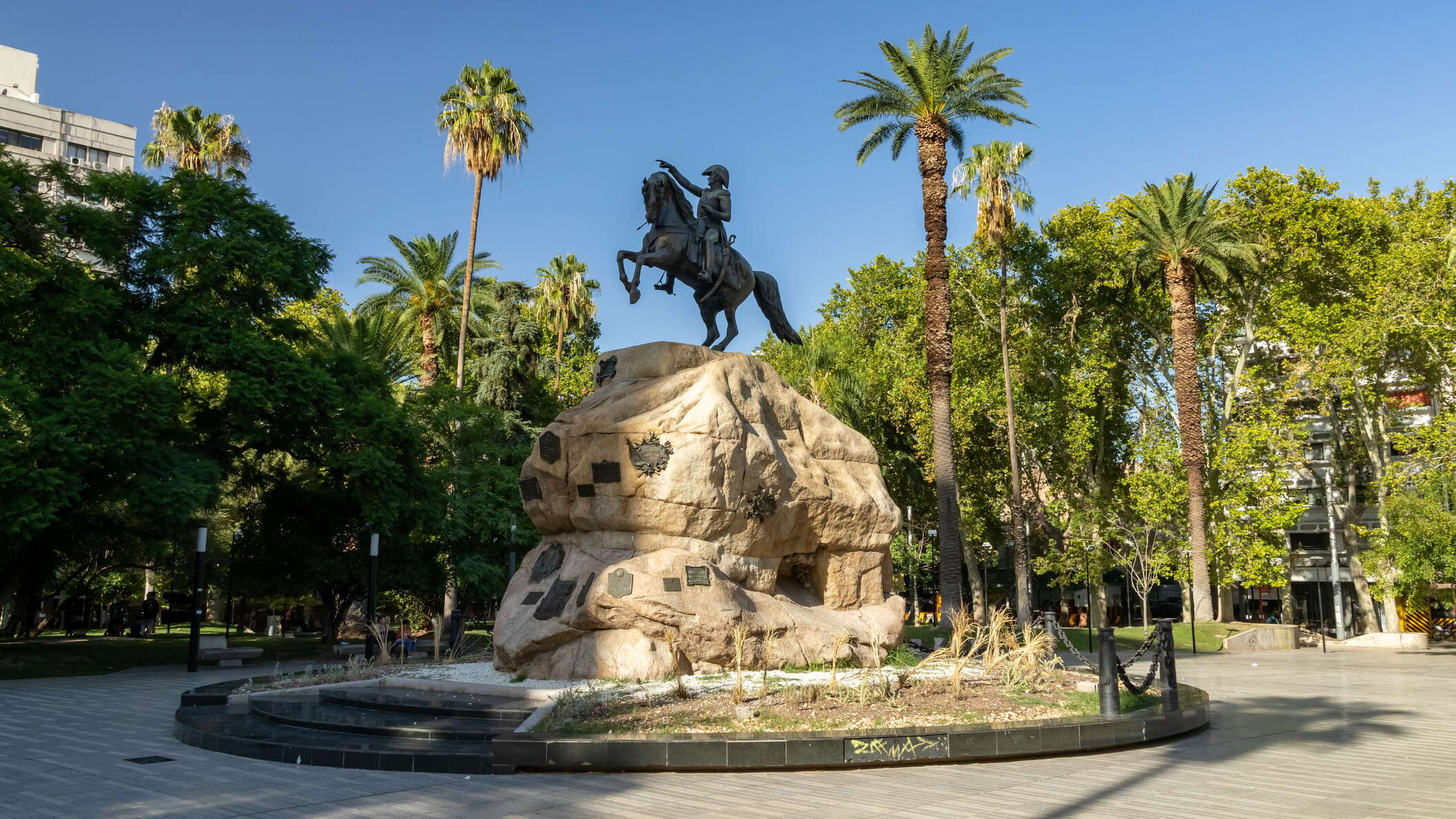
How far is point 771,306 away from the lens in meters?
19.2

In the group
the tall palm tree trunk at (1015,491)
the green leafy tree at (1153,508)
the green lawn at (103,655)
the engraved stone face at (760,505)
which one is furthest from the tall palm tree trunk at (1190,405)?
the green lawn at (103,655)

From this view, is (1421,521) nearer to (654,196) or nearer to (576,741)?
(654,196)

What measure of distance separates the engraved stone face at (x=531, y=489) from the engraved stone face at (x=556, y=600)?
5.99 feet

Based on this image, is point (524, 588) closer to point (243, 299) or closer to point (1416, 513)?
point (243, 299)

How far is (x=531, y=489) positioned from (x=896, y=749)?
8.22 metres

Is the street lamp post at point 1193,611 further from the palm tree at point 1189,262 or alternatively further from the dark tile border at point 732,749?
the dark tile border at point 732,749

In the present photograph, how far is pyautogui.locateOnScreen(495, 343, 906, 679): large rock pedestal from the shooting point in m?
14.2

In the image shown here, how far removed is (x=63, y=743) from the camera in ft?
37.3

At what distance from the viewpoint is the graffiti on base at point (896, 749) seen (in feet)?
32.1

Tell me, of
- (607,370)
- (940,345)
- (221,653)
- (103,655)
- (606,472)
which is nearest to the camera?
(606,472)

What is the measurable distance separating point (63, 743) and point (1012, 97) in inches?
1073

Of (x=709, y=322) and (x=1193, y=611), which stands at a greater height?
(x=709, y=322)

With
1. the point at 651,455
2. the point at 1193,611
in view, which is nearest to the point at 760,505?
the point at 651,455

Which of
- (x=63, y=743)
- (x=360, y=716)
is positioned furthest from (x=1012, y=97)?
(x=63, y=743)
